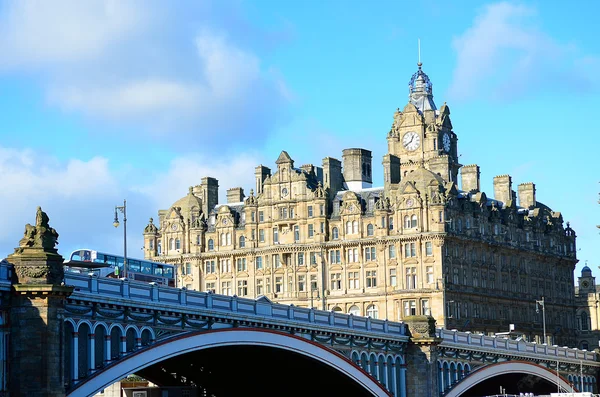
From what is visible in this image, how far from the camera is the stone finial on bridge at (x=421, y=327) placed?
3494 inches

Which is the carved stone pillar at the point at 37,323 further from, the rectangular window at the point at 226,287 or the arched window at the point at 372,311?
the rectangular window at the point at 226,287

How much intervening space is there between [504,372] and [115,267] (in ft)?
120

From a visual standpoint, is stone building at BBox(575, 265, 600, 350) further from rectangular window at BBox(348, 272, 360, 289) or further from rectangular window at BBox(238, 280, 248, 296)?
rectangular window at BBox(238, 280, 248, 296)

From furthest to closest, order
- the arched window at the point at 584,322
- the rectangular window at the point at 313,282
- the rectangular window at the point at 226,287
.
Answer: the arched window at the point at 584,322, the rectangular window at the point at 226,287, the rectangular window at the point at 313,282

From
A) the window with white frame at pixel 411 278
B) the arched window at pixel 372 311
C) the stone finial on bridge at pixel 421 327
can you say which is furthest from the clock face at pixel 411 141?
the stone finial on bridge at pixel 421 327

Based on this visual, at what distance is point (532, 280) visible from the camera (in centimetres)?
14575

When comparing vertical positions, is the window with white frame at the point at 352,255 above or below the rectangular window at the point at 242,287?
above

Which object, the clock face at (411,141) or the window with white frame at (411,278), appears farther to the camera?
the clock face at (411,141)

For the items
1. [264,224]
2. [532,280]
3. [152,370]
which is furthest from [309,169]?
[152,370]

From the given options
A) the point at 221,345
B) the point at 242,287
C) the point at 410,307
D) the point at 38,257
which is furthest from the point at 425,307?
the point at 38,257

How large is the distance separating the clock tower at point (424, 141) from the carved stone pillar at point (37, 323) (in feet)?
288

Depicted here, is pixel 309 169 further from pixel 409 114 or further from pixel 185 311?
pixel 185 311

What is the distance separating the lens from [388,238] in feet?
425

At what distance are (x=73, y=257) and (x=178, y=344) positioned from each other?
29868mm
